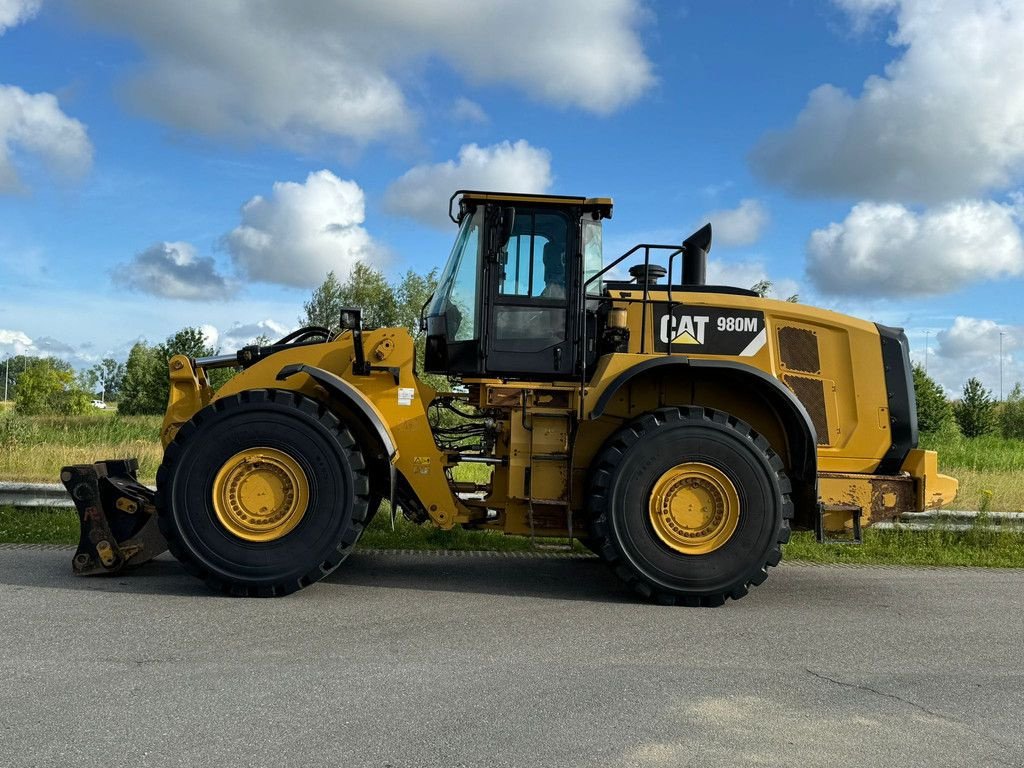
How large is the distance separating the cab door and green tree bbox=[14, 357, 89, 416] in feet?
146

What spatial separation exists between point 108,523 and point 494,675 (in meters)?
3.63

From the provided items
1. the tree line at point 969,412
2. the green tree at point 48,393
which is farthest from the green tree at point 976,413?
→ the green tree at point 48,393

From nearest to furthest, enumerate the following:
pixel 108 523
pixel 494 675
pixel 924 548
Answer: pixel 494 675
pixel 108 523
pixel 924 548

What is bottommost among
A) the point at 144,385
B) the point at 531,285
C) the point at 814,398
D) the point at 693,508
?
the point at 693,508

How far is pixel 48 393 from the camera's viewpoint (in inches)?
2124

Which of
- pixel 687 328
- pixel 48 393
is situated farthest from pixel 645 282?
pixel 48 393

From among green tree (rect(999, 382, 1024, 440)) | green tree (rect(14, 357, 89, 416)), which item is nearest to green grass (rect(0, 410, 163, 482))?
green tree (rect(14, 357, 89, 416))

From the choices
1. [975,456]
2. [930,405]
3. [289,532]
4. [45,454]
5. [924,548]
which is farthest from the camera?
[930,405]

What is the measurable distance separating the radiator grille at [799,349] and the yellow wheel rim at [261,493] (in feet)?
11.9

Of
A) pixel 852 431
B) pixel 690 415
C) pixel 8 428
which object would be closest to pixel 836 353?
pixel 852 431

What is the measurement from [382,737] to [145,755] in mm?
875

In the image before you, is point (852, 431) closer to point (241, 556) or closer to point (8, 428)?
point (241, 556)

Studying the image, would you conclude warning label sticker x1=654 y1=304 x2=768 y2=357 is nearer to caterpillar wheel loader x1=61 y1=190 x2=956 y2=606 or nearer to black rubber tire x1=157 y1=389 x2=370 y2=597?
caterpillar wheel loader x1=61 y1=190 x2=956 y2=606

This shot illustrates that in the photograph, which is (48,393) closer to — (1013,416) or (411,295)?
(411,295)
